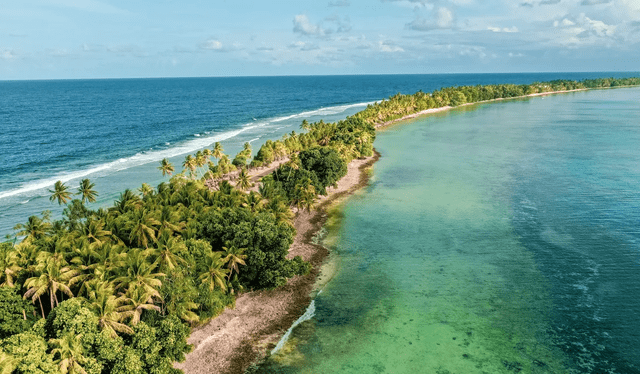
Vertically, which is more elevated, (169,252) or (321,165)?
(321,165)

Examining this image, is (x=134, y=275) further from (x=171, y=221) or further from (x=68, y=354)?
(x=171, y=221)

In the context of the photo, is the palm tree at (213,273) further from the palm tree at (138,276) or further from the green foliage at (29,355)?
the green foliage at (29,355)

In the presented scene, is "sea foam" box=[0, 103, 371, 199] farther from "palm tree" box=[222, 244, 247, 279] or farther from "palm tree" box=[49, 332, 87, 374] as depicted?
"palm tree" box=[49, 332, 87, 374]

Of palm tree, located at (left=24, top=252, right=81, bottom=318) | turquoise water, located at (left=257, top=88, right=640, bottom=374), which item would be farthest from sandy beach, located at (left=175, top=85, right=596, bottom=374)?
palm tree, located at (left=24, top=252, right=81, bottom=318)

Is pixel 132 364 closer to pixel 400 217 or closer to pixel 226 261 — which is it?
pixel 226 261

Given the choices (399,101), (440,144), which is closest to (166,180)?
(440,144)

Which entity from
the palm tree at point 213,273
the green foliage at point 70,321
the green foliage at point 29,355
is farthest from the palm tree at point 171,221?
the green foliage at point 29,355

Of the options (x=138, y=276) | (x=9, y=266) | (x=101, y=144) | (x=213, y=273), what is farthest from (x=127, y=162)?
(x=138, y=276)
